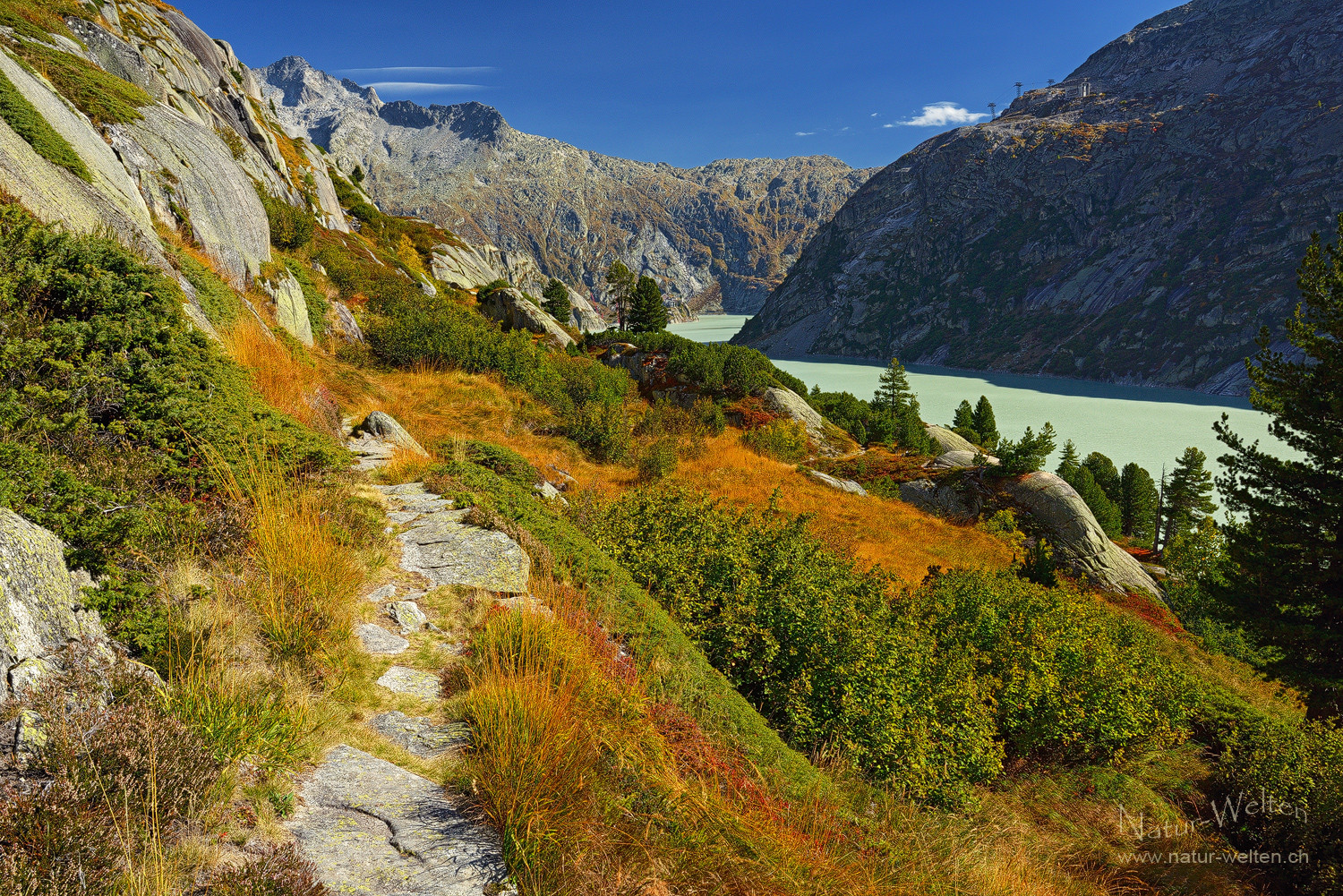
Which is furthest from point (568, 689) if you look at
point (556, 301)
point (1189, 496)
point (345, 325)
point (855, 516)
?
point (556, 301)

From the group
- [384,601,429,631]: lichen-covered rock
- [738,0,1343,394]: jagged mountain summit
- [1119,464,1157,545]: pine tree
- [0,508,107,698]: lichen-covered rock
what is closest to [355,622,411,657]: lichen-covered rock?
[384,601,429,631]: lichen-covered rock

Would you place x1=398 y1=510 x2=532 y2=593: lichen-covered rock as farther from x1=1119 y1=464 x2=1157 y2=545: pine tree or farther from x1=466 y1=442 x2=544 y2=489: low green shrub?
x1=1119 y1=464 x2=1157 y2=545: pine tree

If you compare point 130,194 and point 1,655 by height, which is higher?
point 130,194

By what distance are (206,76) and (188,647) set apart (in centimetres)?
4146

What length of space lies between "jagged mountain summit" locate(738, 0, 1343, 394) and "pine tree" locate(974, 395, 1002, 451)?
88493 millimetres

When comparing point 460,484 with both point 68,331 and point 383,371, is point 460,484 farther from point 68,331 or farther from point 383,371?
point 383,371

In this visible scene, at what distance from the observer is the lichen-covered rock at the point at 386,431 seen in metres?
9.15

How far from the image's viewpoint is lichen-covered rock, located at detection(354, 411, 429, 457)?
9148 millimetres

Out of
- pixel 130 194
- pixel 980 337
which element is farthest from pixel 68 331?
pixel 980 337

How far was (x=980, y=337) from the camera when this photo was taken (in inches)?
6550

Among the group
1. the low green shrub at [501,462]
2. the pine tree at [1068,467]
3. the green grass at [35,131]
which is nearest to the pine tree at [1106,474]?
the pine tree at [1068,467]

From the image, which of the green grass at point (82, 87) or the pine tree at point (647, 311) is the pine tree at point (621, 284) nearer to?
the pine tree at point (647, 311)

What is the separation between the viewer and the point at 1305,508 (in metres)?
11.7

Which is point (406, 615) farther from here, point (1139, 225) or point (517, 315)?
point (1139, 225)
